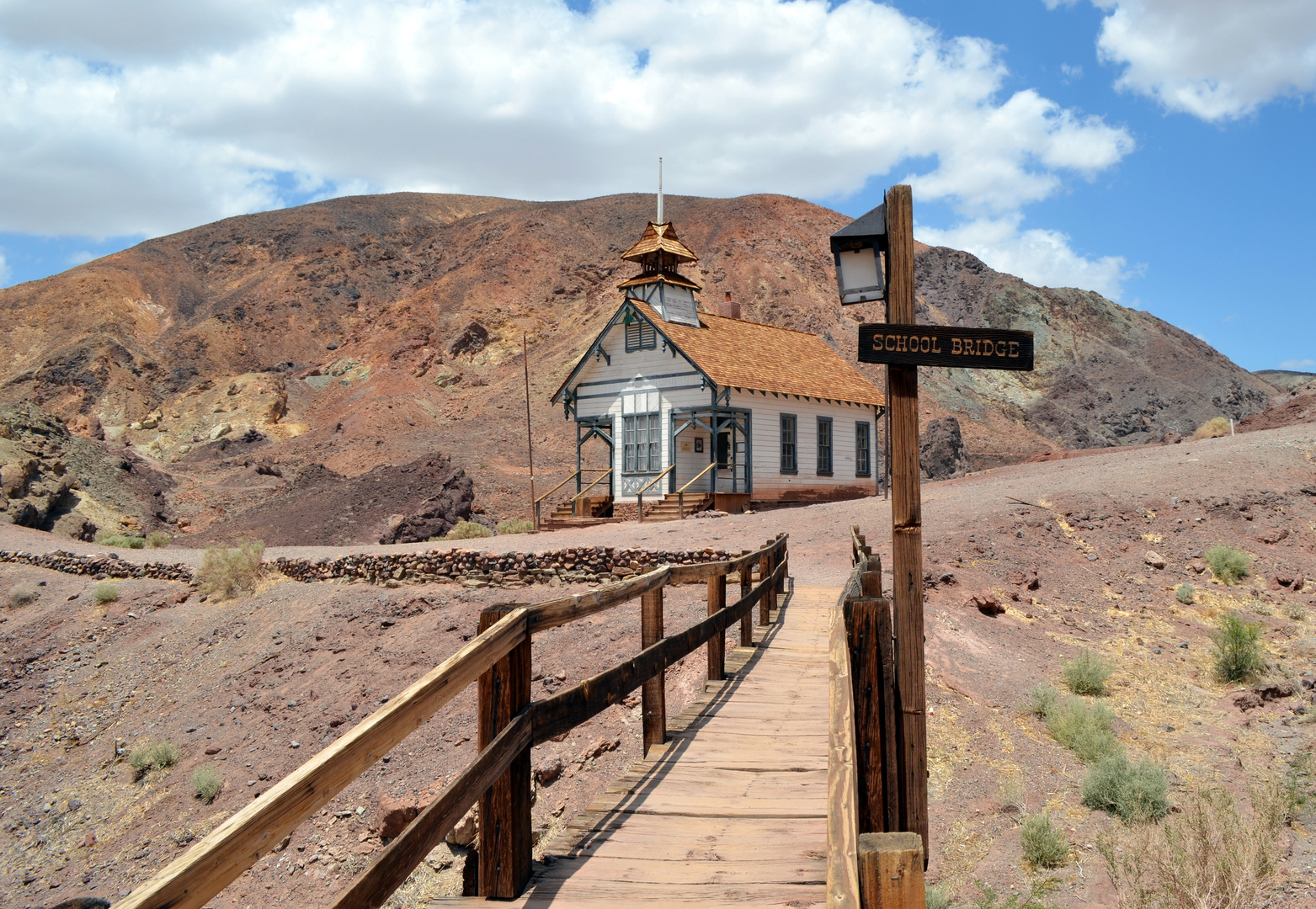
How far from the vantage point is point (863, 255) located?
21.1 ft

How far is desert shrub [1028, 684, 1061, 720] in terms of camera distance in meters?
9.83

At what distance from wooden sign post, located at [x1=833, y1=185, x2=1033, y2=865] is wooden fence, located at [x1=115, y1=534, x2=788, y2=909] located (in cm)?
153

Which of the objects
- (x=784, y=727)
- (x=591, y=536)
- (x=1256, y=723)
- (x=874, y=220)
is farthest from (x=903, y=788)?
(x=591, y=536)

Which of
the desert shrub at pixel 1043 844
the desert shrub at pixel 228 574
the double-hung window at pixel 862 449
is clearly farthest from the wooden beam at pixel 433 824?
the double-hung window at pixel 862 449

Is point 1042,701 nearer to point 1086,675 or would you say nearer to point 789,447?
point 1086,675

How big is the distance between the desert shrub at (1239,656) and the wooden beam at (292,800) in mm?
11163

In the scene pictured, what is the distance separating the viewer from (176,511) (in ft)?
120

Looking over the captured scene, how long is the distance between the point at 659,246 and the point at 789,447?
761 cm

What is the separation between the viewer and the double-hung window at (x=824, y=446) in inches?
1142

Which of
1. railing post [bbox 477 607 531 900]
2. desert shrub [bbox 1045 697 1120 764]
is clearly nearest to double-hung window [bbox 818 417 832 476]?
desert shrub [bbox 1045 697 1120 764]

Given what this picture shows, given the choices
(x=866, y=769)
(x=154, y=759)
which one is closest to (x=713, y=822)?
(x=866, y=769)

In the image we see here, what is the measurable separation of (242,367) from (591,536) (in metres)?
53.3

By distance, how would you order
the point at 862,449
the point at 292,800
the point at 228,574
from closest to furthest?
the point at 292,800, the point at 228,574, the point at 862,449

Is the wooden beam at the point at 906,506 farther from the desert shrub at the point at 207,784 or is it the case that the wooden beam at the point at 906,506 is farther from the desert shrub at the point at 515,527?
the desert shrub at the point at 515,527
